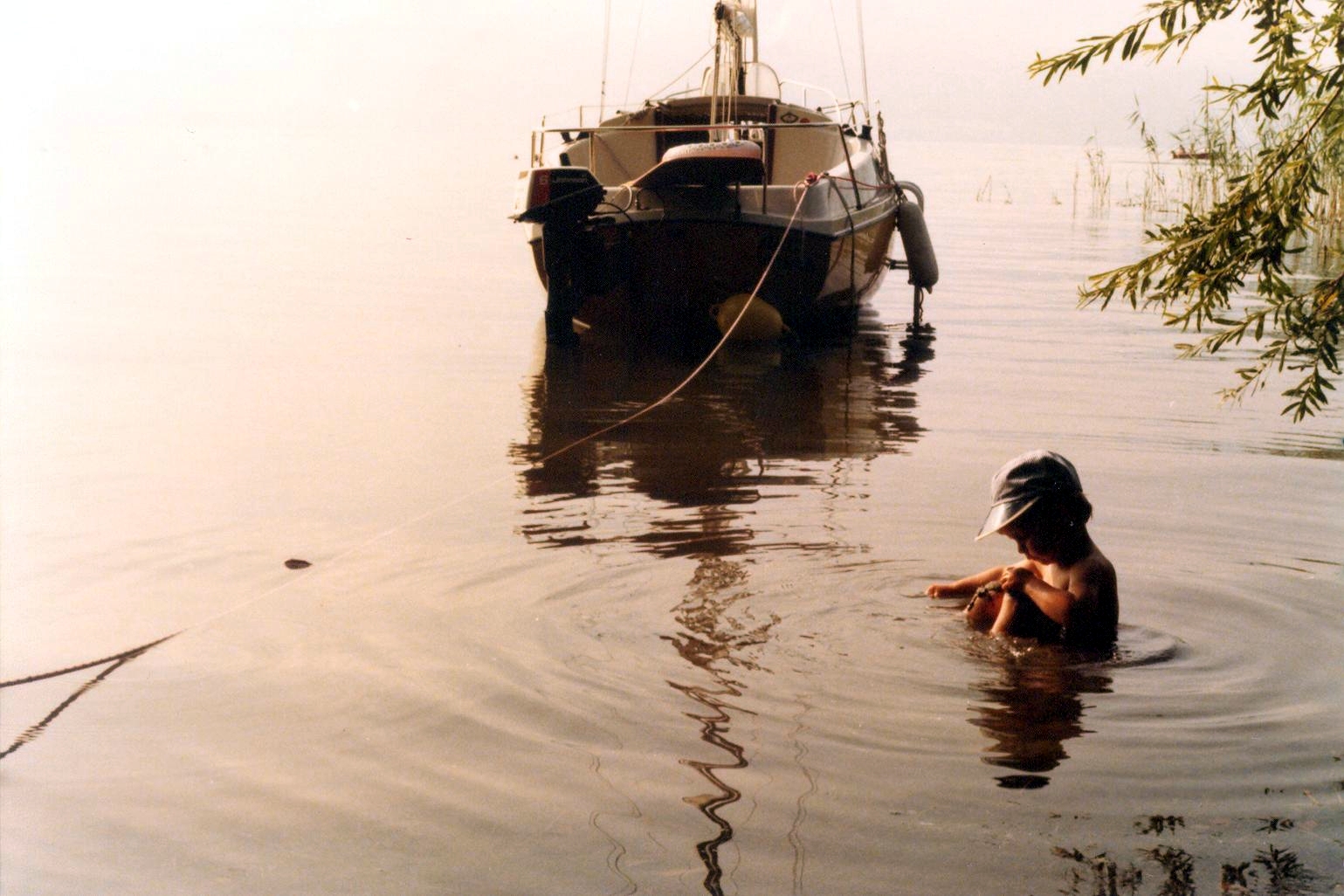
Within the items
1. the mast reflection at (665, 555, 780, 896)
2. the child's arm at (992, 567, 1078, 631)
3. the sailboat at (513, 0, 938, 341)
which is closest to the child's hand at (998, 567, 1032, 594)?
the child's arm at (992, 567, 1078, 631)

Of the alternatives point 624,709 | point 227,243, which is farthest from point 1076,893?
point 227,243

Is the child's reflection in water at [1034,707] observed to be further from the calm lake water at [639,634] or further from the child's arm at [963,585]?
the child's arm at [963,585]

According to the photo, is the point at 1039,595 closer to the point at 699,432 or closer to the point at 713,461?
the point at 713,461

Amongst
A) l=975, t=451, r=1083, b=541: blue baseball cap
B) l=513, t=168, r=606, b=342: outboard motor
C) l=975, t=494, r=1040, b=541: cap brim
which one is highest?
l=513, t=168, r=606, b=342: outboard motor

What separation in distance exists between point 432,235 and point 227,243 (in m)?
4.64

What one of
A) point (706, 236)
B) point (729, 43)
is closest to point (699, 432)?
point (706, 236)

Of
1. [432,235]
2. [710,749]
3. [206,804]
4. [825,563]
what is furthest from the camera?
[432,235]

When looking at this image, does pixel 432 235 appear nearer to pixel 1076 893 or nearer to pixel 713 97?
pixel 713 97

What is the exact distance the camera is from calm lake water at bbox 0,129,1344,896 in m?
4.05

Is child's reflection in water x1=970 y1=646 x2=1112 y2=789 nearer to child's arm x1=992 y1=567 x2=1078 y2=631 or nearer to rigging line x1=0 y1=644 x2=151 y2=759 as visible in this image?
child's arm x1=992 y1=567 x2=1078 y2=631

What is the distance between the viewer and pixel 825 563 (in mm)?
6965

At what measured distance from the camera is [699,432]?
10.4 meters

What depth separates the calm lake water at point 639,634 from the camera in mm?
4051

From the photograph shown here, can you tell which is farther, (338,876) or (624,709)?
(624,709)
